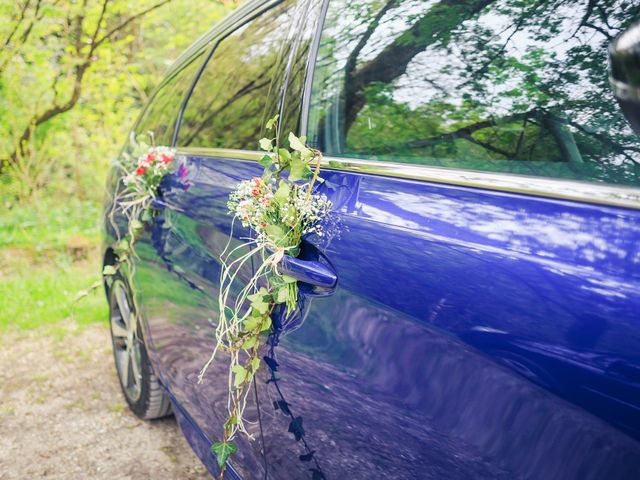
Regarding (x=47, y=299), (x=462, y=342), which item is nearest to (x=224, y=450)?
(x=462, y=342)

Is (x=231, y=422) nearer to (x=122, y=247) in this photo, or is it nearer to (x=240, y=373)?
(x=240, y=373)

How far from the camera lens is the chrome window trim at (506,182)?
3.11ft

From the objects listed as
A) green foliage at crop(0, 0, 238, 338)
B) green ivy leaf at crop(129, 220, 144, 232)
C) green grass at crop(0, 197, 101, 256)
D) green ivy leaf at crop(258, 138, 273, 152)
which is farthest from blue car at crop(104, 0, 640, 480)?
green grass at crop(0, 197, 101, 256)

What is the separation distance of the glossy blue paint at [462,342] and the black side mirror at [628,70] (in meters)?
0.25

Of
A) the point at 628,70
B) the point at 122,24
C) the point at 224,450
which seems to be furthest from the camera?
the point at 122,24

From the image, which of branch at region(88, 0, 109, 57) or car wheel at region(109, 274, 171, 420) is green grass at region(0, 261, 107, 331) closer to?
car wheel at region(109, 274, 171, 420)

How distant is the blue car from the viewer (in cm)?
91

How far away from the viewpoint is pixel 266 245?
5.07ft

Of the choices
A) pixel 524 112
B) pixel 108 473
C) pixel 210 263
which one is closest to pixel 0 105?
pixel 108 473

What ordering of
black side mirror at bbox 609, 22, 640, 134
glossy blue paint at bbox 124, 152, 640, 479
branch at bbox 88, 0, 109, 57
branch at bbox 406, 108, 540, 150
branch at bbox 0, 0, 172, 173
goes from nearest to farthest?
1. black side mirror at bbox 609, 22, 640, 134
2. glossy blue paint at bbox 124, 152, 640, 479
3. branch at bbox 406, 108, 540, 150
4. branch at bbox 88, 0, 109, 57
5. branch at bbox 0, 0, 172, 173

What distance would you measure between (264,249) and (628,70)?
39.5 inches

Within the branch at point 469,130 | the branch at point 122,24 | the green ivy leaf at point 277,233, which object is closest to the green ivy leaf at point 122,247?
the green ivy leaf at point 277,233

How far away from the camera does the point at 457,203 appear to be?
1.15 metres

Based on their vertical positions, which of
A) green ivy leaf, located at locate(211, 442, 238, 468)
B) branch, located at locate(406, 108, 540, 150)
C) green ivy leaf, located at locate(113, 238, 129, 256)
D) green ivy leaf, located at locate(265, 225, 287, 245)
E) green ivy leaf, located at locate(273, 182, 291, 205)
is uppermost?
branch, located at locate(406, 108, 540, 150)
